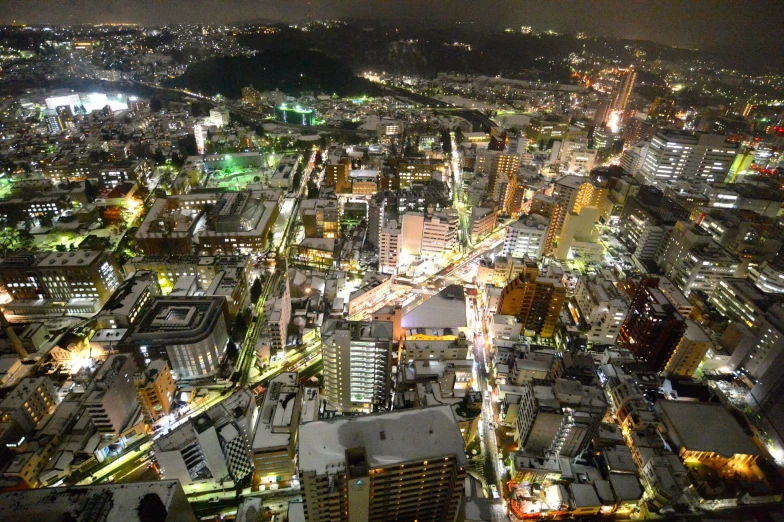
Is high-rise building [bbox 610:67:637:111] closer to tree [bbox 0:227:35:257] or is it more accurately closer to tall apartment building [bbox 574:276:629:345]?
tall apartment building [bbox 574:276:629:345]

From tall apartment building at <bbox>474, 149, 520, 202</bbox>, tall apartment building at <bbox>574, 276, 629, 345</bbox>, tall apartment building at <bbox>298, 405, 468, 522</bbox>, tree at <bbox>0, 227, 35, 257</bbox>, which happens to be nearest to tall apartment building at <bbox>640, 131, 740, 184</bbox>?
tall apartment building at <bbox>474, 149, 520, 202</bbox>

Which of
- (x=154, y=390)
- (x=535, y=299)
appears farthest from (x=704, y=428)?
(x=154, y=390)

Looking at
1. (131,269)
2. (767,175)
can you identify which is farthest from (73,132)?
(767,175)

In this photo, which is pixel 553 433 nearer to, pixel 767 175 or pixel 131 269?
pixel 131 269

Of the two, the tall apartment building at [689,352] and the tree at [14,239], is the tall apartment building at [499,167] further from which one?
the tree at [14,239]

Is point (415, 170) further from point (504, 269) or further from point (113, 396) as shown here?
point (113, 396)

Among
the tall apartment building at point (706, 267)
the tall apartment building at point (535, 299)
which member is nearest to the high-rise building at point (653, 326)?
the tall apartment building at point (535, 299)
